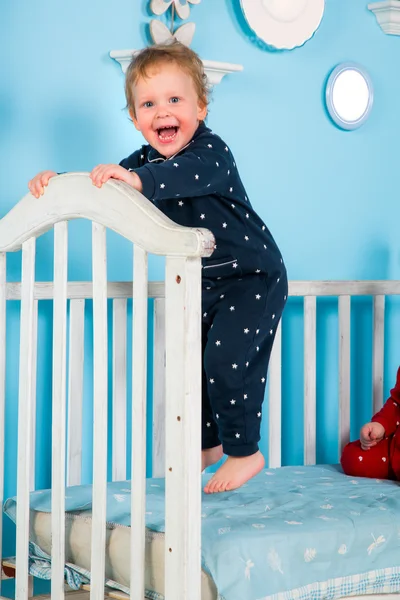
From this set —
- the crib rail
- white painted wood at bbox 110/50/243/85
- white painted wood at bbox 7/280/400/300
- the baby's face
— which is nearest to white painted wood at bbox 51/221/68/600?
the crib rail

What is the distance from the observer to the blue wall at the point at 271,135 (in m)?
Result: 1.79

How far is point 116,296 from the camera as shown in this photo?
1.73 meters

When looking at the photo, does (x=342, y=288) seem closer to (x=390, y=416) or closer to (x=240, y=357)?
(x=390, y=416)

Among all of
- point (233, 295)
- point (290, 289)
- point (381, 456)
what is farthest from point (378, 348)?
point (233, 295)

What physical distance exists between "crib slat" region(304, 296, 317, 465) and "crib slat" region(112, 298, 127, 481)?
16.2 inches

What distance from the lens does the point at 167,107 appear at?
4.71 ft

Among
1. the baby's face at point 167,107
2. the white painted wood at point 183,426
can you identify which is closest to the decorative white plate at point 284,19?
the baby's face at point 167,107

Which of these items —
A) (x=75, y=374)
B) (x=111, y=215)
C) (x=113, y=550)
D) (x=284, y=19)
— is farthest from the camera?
(x=284, y=19)

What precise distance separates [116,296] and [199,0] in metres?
0.66

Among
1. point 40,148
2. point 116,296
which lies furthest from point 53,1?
point 116,296

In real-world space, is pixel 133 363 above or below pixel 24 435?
above

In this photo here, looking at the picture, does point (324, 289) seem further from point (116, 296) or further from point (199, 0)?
point (199, 0)

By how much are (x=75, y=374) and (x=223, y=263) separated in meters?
0.42

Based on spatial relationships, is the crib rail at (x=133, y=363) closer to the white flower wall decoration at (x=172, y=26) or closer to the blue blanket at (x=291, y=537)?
the blue blanket at (x=291, y=537)
